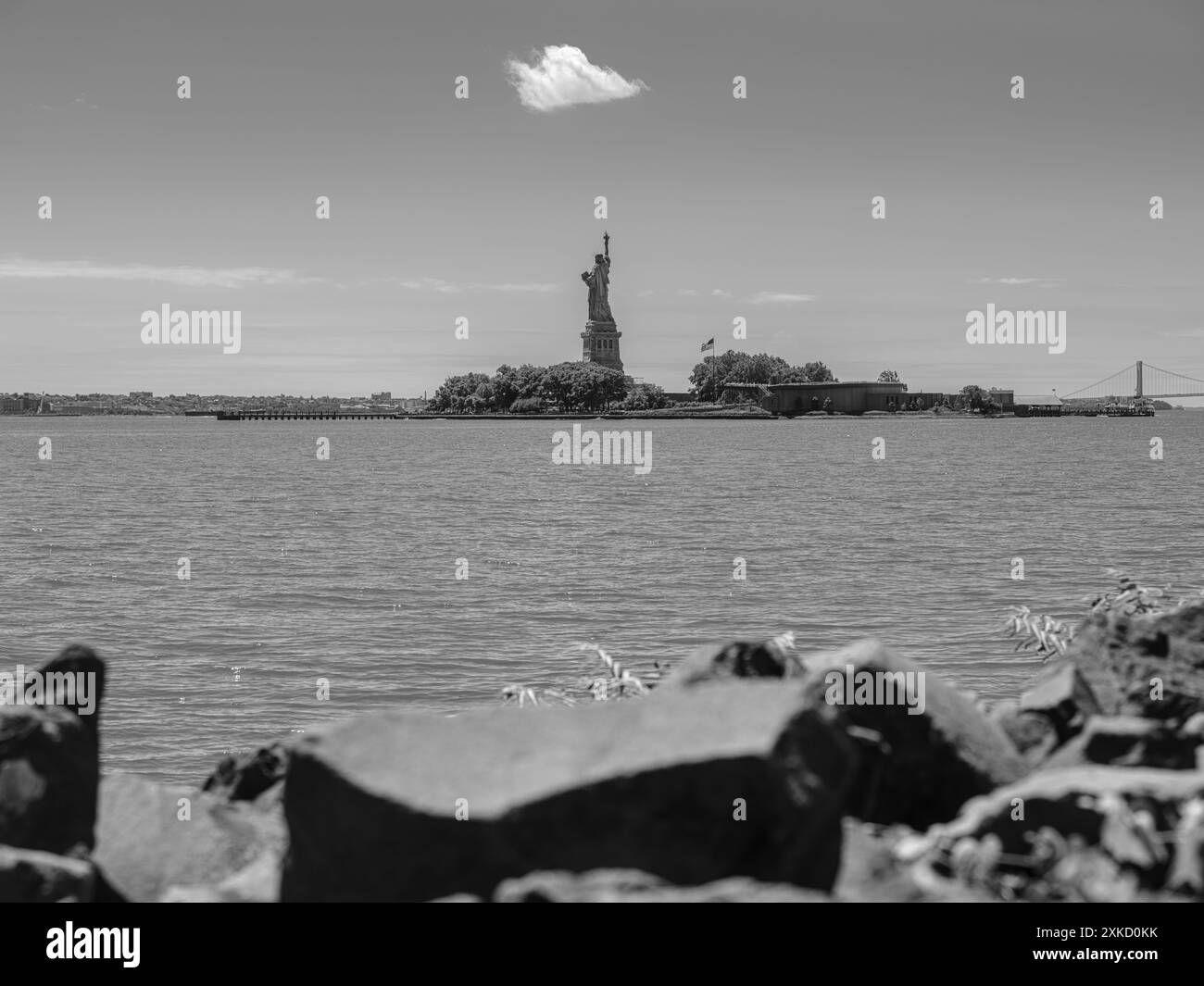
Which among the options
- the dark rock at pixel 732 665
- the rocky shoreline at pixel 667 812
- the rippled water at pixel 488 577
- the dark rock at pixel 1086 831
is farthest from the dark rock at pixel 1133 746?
the rippled water at pixel 488 577

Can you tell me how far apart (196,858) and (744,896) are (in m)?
3.33

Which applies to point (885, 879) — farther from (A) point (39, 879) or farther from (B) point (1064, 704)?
(A) point (39, 879)

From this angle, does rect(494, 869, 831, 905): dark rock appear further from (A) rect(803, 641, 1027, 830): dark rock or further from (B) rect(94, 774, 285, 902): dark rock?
(B) rect(94, 774, 285, 902): dark rock

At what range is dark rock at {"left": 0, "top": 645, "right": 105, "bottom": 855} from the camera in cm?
618

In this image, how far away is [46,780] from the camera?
628 cm

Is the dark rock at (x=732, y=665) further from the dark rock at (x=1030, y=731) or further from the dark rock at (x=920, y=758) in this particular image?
the dark rock at (x=1030, y=731)

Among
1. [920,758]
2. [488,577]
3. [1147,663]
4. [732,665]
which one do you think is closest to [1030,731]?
[920,758]

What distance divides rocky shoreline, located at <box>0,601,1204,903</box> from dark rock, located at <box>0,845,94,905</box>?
0.01 meters

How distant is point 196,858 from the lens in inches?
256

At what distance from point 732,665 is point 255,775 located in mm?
3068

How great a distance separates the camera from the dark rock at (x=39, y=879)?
216 inches

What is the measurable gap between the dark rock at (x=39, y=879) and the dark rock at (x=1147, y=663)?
5.55 m

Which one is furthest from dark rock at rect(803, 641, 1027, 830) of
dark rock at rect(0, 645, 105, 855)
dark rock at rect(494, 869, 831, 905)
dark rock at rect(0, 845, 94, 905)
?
dark rock at rect(0, 645, 105, 855)
